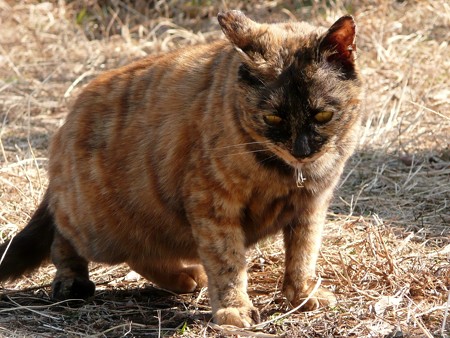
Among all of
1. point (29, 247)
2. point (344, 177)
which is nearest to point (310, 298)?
point (29, 247)

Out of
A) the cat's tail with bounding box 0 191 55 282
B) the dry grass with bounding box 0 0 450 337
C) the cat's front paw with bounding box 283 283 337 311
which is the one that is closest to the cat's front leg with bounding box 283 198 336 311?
the cat's front paw with bounding box 283 283 337 311

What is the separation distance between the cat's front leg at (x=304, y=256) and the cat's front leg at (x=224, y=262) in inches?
12.6

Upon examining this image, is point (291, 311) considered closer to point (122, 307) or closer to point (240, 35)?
point (122, 307)

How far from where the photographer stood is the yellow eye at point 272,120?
361 cm

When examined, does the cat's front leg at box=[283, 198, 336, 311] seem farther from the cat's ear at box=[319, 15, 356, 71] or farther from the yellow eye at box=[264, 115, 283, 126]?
the cat's ear at box=[319, 15, 356, 71]

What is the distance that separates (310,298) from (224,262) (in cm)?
50

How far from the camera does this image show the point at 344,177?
19.9 ft

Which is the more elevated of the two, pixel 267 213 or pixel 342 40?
pixel 342 40

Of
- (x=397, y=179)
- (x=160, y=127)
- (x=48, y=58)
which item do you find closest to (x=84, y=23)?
(x=48, y=58)

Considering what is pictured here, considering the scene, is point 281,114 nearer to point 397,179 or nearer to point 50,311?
point 50,311

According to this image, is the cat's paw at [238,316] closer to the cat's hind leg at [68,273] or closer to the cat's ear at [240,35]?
the cat's hind leg at [68,273]

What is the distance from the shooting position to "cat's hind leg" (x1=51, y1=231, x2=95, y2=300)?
4410 millimetres

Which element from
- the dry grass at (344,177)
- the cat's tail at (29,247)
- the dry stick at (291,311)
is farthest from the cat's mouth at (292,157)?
the cat's tail at (29,247)

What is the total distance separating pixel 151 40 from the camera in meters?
9.19
